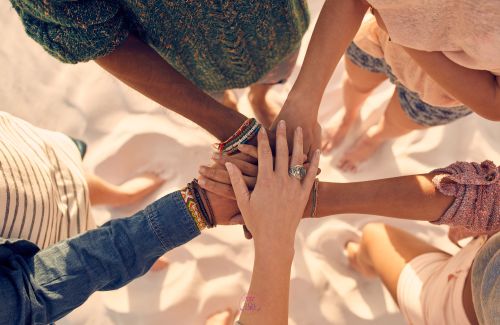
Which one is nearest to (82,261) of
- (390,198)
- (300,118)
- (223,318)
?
(300,118)

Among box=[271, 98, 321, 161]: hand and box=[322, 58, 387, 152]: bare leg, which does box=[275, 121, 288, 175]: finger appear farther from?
box=[322, 58, 387, 152]: bare leg

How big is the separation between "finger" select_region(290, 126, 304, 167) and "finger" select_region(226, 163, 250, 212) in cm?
14

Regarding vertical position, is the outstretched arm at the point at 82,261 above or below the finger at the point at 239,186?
below

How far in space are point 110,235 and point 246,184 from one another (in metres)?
0.35

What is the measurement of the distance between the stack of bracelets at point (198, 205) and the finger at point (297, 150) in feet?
0.80

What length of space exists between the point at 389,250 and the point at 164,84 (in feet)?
3.07

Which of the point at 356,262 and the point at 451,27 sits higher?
the point at 451,27

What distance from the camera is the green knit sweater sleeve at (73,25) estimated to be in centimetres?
79

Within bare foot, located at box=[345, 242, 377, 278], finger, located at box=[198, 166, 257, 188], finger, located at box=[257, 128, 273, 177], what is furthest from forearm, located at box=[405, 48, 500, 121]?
bare foot, located at box=[345, 242, 377, 278]

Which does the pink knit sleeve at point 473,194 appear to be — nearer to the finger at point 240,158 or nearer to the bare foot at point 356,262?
the finger at point 240,158

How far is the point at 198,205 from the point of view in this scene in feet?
3.42

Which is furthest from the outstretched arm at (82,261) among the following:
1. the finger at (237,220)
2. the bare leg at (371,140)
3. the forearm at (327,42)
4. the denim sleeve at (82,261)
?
the bare leg at (371,140)

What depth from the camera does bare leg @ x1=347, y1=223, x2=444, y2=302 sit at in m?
1.36

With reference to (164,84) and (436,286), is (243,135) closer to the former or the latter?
(164,84)
